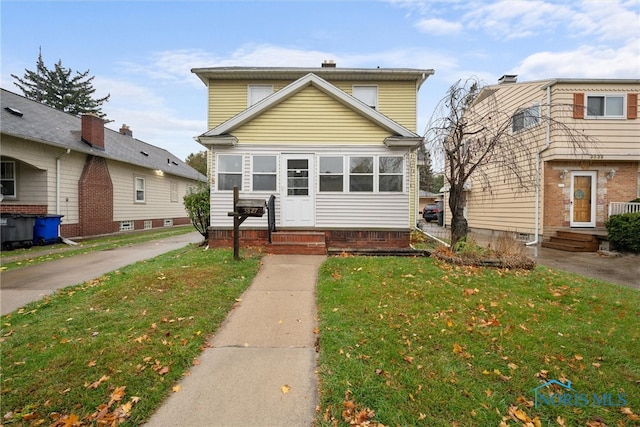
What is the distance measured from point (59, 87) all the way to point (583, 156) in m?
56.8

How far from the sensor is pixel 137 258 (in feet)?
28.2

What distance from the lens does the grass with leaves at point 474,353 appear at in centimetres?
241

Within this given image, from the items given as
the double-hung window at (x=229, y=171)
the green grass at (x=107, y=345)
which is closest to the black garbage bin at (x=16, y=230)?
the green grass at (x=107, y=345)

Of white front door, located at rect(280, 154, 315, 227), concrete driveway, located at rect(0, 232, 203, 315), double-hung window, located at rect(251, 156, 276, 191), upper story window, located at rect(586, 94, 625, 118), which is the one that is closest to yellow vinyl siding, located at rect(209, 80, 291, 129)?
double-hung window, located at rect(251, 156, 276, 191)

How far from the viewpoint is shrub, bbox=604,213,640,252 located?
9805mm

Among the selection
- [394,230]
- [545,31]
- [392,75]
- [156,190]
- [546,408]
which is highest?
[545,31]

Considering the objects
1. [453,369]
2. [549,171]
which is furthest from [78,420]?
[549,171]

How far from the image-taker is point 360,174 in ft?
31.8

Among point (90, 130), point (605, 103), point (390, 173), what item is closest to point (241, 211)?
point (390, 173)

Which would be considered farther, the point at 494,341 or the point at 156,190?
the point at 156,190

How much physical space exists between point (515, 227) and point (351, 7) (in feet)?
40.4

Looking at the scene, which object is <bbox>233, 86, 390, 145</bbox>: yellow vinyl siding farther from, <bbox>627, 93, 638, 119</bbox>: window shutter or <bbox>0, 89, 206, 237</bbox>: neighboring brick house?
<bbox>627, 93, 638, 119</bbox>: window shutter

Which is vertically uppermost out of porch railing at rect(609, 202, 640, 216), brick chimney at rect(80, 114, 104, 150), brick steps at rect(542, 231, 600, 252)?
brick chimney at rect(80, 114, 104, 150)

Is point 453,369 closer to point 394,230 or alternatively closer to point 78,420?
point 78,420
